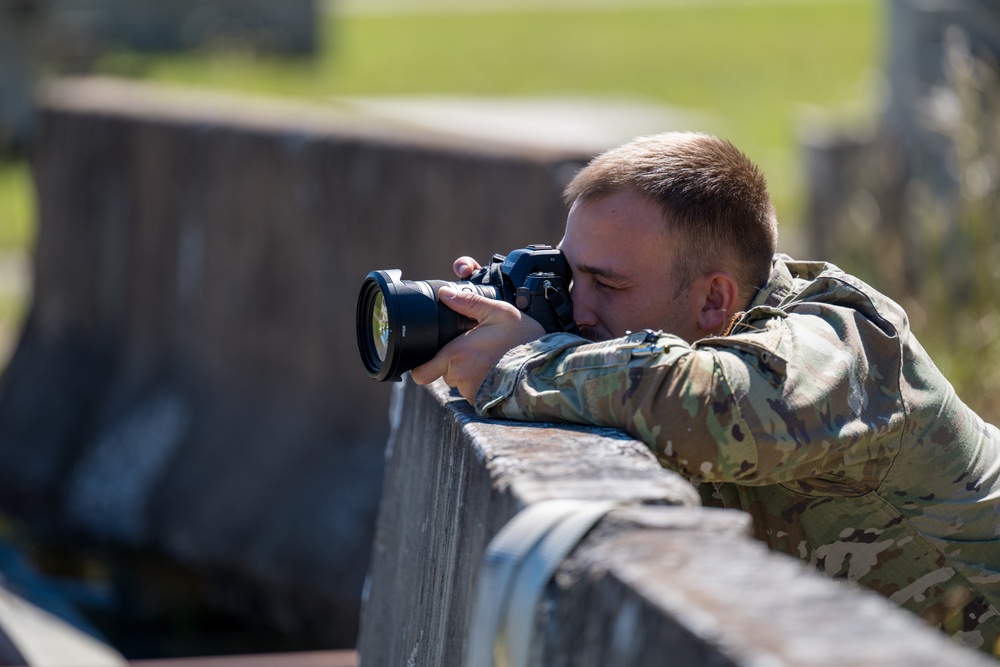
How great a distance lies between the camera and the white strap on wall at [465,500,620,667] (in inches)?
61.9

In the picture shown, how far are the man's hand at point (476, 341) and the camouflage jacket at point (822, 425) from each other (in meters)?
0.05

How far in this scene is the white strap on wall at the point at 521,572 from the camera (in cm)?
157

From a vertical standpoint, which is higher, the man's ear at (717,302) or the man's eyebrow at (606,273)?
the man's eyebrow at (606,273)

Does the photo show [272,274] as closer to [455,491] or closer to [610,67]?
[455,491]

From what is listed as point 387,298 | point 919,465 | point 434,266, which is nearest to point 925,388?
point 919,465

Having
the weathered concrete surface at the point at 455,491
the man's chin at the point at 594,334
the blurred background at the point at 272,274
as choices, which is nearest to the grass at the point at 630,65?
the blurred background at the point at 272,274

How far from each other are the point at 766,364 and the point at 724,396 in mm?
89

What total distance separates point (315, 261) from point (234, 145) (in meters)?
0.63

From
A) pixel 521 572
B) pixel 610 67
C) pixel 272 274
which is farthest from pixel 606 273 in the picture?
pixel 610 67

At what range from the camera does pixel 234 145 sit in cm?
562

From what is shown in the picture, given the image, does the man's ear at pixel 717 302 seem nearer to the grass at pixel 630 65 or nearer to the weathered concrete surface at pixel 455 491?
the weathered concrete surface at pixel 455 491

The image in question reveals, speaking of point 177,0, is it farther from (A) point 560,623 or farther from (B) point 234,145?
(A) point 560,623

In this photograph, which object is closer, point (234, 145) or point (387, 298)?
point (387, 298)

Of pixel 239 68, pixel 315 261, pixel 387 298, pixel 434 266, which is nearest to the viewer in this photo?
pixel 387 298
